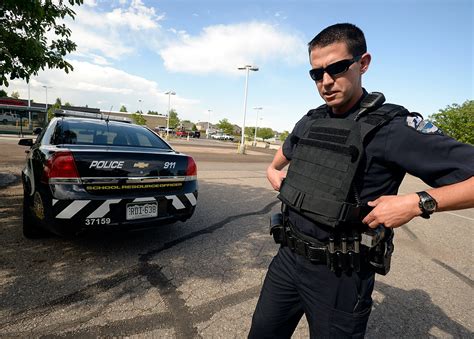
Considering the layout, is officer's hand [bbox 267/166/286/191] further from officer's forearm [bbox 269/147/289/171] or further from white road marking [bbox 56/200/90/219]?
white road marking [bbox 56/200/90/219]

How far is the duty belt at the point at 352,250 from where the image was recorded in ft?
4.48

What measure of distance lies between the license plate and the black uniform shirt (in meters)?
2.14

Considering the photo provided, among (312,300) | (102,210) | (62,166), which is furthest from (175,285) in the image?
(312,300)

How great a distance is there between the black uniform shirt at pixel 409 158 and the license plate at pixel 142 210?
2.14 metres

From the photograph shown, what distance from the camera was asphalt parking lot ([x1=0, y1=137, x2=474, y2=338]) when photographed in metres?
2.19

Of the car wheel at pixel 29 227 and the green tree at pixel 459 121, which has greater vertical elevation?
the green tree at pixel 459 121

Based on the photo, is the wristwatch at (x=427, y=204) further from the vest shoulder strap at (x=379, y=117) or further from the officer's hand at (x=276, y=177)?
the officer's hand at (x=276, y=177)

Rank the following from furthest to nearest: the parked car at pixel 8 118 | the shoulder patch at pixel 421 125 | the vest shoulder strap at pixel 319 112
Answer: the parked car at pixel 8 118
the vest shoulder strap at pixel 319 112
the shoulder patch at pixel 421 125

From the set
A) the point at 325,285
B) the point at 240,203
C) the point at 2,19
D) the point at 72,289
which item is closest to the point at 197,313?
the point at 72,289

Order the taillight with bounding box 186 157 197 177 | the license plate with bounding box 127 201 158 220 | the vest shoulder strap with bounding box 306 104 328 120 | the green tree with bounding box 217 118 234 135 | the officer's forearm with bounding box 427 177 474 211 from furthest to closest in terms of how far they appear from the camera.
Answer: the green tree with bounding box 217 118 234 135 < the taillight with bounding box 186 157 197 177 < the license plate with bounding box 127 201 158 220 < the vest shoulder strap with bounding box 306 104 328 120 < the officer's forearm with bounding box 427 177 474 211

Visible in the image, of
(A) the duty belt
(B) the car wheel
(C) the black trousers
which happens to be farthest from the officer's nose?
(B) the car wheel

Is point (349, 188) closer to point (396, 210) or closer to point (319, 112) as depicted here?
point (396, 210)

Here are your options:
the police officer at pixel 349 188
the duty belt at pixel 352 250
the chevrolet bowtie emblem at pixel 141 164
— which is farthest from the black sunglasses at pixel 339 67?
the chevrolet bowtie emblem at pixel 141 164

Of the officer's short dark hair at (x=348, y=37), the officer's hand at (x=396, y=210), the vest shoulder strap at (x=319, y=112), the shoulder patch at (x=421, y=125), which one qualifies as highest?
the officer's short dark hair at (x=348, y=37)
